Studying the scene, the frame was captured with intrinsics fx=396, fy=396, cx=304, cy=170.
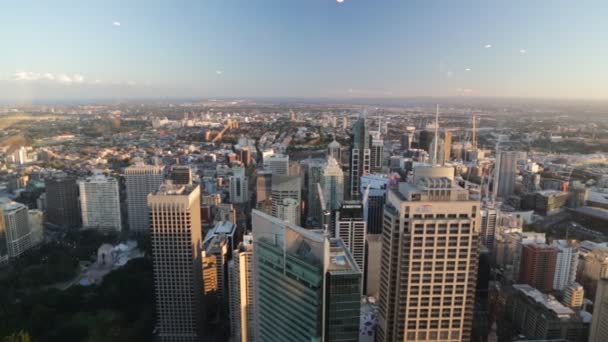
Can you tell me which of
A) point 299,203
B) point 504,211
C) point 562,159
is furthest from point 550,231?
point 299,203

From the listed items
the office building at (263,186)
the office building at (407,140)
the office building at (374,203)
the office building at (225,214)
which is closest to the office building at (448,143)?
the office building at (374,203)

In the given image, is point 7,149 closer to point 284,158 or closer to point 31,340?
point 31,340

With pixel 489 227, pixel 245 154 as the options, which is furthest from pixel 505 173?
pixel 245 154

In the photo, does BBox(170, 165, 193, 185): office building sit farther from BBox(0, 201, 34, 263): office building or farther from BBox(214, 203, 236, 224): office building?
BBox(0, 201, 34, 263): office building

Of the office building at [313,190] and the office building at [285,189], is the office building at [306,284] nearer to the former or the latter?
the office building at [313,190]

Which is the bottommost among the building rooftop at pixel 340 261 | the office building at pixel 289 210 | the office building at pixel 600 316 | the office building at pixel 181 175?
the office building at pixel 600 316

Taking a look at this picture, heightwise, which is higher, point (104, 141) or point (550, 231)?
Answer: point (104, 141)
